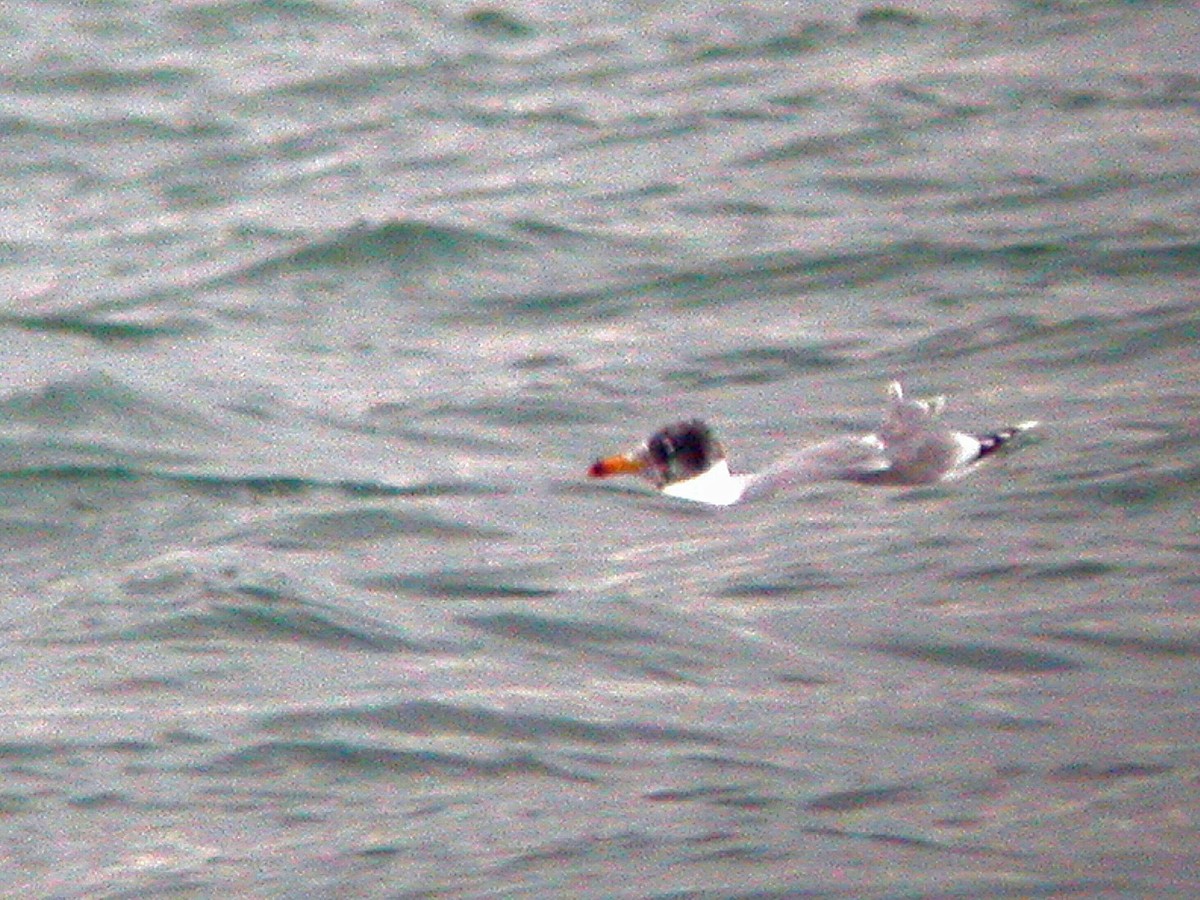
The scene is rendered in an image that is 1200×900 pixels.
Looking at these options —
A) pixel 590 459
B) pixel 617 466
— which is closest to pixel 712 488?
pixel 617 466

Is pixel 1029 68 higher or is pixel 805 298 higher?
pixel 1029 68

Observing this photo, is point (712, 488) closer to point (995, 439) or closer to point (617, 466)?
point (617, 466)

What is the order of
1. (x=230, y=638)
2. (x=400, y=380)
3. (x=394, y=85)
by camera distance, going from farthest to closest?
1. (x=394, y=85)
2. (x=400, y=380)
3. (x=230, y=638)

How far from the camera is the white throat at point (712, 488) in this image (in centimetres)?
770

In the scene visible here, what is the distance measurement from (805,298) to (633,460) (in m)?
2.64

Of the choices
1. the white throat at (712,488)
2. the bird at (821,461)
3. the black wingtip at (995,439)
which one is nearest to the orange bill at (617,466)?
the bird at (821,461)

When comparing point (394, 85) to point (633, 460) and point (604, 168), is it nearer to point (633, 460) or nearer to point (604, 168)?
point (604, 168)

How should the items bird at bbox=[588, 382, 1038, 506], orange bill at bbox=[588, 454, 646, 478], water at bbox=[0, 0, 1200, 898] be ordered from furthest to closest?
orange bill at bbox=[588, 454, 646, 478]
bird at bbox=[588, 382, 1038, 506]
water at bbox=[0, 0, 1200, 898]

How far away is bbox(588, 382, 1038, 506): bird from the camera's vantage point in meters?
7.70

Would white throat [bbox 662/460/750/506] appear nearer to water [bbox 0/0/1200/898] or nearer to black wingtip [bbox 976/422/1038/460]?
water [bbox 0/0/1200/898]

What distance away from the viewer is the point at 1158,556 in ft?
22.6

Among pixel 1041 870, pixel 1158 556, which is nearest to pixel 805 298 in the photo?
pixel 1158 556

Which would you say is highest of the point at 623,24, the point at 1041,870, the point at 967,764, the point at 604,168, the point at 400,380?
the point at 623,24

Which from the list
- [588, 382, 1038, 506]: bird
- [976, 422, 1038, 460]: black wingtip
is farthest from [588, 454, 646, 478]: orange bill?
[976, 422, 1038, 460]: black wingtip
